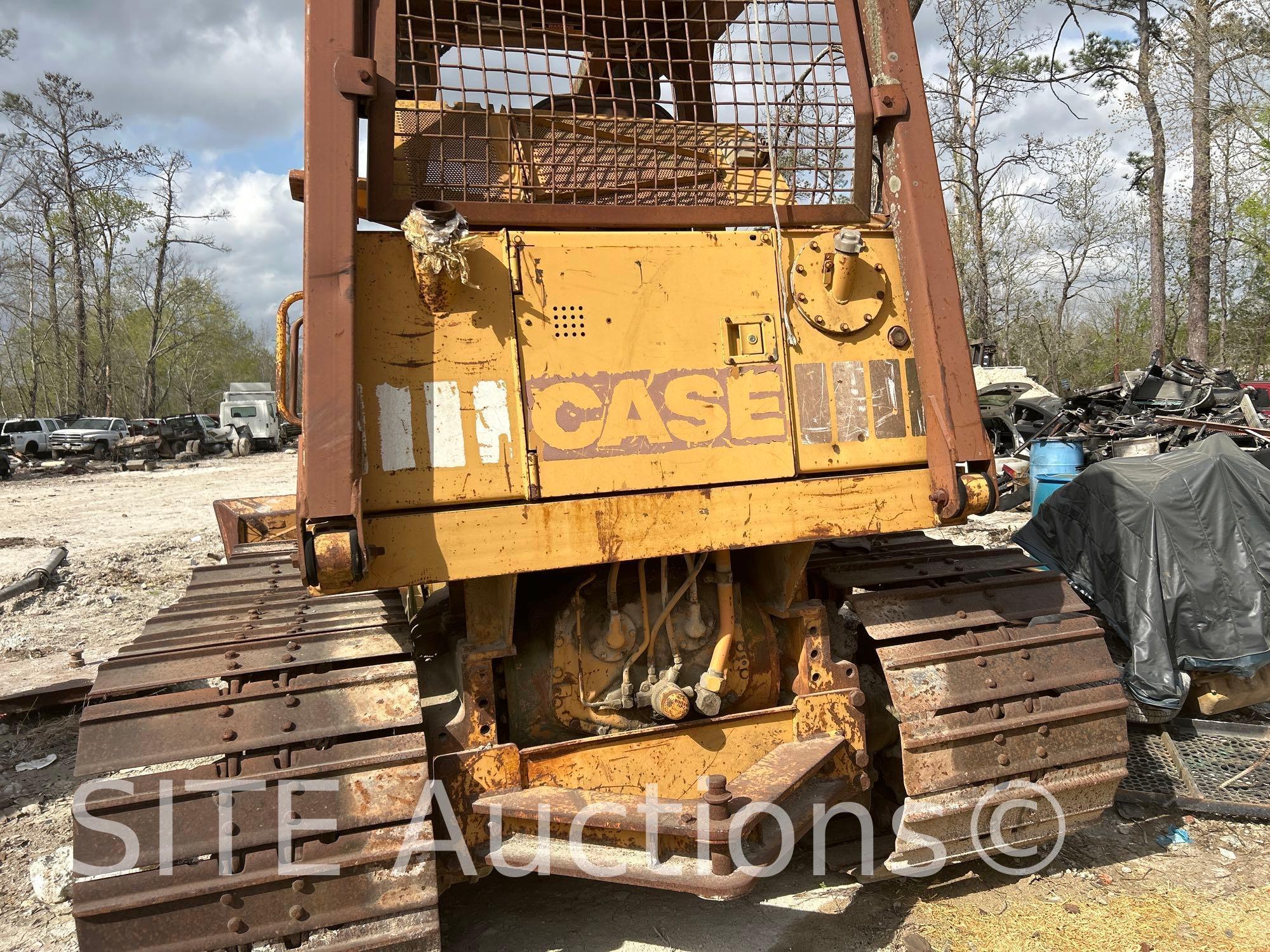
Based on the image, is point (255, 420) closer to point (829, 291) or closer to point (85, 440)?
point (85, 440)

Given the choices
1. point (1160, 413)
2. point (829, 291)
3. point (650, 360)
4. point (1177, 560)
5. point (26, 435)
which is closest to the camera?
point (650, 360)

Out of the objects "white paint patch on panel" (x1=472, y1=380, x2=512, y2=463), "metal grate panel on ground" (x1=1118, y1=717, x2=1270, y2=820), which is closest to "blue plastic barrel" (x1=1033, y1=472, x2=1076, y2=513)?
"metal grate panel on ground" (x1=1118, y1=717, x2=1270, y2=820)

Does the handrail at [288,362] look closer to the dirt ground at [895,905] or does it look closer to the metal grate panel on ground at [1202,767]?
the dirt ground at [895,905]

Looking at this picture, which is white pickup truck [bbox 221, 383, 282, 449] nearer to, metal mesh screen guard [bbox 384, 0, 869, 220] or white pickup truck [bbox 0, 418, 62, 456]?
white pickup truck [bbox 0, 418, 62, 456]

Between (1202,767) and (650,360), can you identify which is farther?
(1202,767)

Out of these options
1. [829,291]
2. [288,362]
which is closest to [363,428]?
[288,362]

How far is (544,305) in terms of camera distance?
290cm

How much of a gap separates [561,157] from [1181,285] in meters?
31.3

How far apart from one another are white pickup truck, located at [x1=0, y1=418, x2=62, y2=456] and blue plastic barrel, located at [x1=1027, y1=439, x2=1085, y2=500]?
29405mm

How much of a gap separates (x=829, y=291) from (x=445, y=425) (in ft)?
4.69

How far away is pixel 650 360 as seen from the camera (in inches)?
117

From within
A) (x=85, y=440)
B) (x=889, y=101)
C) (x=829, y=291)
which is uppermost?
(x=85, y=440)

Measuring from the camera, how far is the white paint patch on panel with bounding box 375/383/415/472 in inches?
108

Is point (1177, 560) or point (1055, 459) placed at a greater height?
point (1055, 459)
